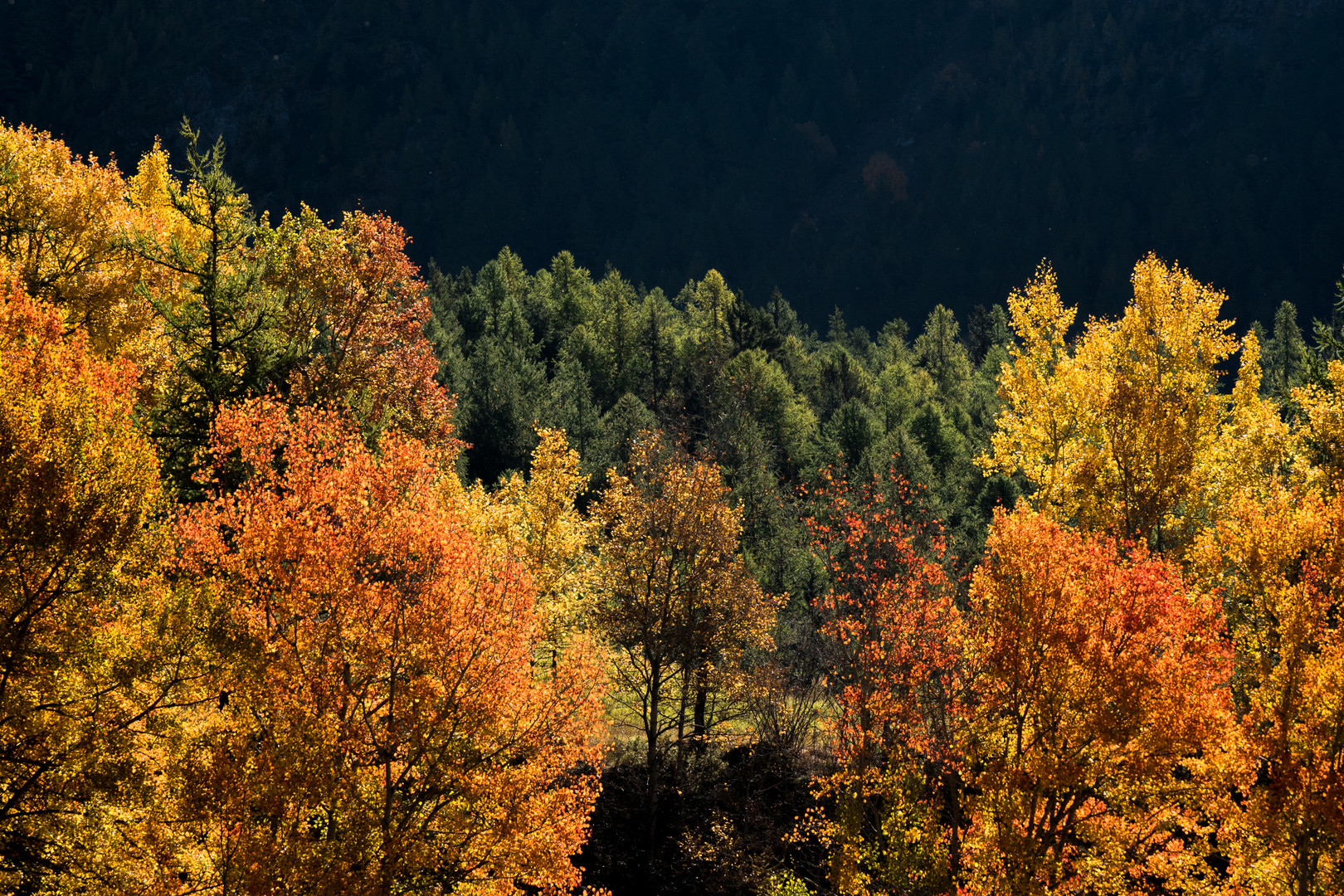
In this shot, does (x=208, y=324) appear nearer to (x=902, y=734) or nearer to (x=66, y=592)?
(x=66, y=592)

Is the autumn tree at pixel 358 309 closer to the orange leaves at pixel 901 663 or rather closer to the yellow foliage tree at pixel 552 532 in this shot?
the yellow foliage tree at pixel 552 532

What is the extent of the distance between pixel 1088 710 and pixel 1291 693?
13.3ft

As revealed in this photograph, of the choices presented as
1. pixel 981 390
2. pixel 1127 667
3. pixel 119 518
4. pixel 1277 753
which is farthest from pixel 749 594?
pixel 981 390

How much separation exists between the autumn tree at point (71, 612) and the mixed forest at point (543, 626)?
0.07 metres

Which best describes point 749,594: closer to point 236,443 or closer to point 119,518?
point 236,443

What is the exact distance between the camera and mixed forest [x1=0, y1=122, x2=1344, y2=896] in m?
15.4

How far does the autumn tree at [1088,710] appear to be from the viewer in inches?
718

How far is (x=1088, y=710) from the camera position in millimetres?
18609

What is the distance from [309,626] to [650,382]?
57.4 meters

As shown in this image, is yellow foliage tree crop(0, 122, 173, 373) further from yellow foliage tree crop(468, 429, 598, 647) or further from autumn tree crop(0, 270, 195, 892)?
yellow foliage tree crop(468, 429, 598, 647)

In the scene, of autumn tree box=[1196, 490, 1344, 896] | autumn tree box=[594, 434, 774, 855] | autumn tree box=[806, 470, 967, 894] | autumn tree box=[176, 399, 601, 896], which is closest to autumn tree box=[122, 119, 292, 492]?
autumn tree box=[176, 399, 601, 896]

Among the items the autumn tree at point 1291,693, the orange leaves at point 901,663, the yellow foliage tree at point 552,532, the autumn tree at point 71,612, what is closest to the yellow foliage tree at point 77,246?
the autumn tree at point 71,612

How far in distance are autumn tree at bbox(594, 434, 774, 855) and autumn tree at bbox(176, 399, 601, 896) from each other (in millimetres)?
9060

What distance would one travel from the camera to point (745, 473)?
44.5 m
